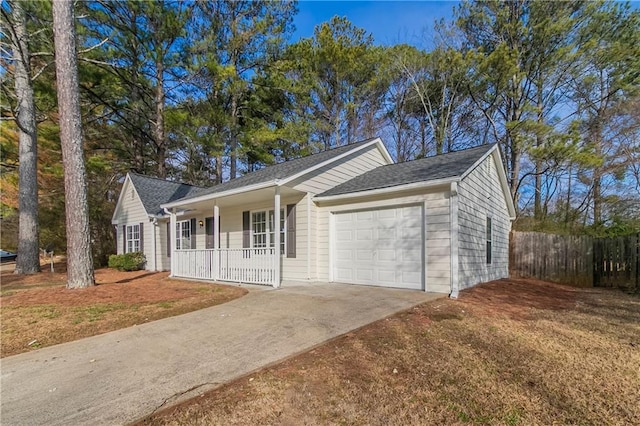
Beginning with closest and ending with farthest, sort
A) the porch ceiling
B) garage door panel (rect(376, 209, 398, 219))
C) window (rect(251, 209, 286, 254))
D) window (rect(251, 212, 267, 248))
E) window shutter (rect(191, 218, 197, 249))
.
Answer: garage door panel (rect(376, 209, 398, 219)) < the porch ceiling < window (rect(251, 209, 286, 254)) < window (rect(251, 212, 267, 248)) < window shutter (rect(191, 218, 197, 249))

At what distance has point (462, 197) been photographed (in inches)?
295

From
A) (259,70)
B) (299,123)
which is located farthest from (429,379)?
(259,70)

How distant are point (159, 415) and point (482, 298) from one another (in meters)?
6.46

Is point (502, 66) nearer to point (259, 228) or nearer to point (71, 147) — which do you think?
point (259, 228)

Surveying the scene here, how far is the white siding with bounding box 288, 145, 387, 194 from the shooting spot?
9258 millimetres

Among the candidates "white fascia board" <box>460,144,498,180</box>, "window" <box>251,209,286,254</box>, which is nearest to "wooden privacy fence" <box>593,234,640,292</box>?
"white fascia board" <box>460,144,498,180</box>

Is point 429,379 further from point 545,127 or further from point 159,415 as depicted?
point 545,127

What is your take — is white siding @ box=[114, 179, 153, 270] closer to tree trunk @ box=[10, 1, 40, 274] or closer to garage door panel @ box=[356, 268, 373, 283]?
tree trunk @ box=[10, 1, 40, 274]

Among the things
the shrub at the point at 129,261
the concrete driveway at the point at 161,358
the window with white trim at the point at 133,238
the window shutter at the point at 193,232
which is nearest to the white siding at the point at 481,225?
the concrete driveway at the point at 161,358

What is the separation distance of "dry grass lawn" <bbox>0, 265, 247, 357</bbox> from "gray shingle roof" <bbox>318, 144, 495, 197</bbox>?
4341 mm

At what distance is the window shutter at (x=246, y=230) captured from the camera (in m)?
10.7

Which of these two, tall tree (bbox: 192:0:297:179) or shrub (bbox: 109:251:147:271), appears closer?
shrub (bbox: 109:251:147:271)

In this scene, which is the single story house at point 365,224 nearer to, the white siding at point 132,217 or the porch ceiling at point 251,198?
the porch ceiling at point 251,198

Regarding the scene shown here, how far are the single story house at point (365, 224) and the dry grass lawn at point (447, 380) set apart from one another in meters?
2.54
